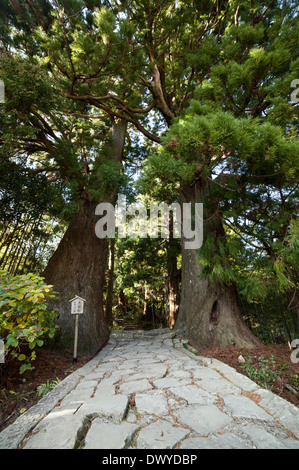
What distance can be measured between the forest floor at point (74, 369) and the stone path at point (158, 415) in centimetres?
25

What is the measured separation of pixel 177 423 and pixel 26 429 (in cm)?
104

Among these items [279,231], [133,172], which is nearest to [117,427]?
[279,231]

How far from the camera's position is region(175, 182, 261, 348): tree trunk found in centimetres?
341

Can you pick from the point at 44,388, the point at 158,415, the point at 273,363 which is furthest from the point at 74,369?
the point at 273,363

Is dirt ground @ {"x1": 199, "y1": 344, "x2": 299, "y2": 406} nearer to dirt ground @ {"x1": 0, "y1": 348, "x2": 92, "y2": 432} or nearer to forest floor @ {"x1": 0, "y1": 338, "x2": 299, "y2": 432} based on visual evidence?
forest floor @ {"x1": 0, "y1": 338, "x2": 299, "y2": 432}

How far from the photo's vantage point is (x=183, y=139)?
6.73ft

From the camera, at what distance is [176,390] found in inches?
82.0

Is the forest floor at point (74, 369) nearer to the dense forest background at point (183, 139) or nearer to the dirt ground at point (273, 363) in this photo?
the dirt ground at point (273, 363)

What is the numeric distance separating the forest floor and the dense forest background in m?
0.40

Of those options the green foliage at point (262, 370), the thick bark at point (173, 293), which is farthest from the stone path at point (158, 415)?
the thick bark at point (173, 293)

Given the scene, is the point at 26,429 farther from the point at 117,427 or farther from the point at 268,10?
the point at 268,10

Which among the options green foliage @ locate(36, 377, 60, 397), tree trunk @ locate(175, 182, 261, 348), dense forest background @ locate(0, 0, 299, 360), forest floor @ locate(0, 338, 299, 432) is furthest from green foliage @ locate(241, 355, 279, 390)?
green foliage @ locate(36, 377, 60, 397)

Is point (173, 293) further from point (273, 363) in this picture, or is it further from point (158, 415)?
point (158, 415)

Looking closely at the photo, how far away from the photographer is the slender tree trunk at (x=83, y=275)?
13.2ft
